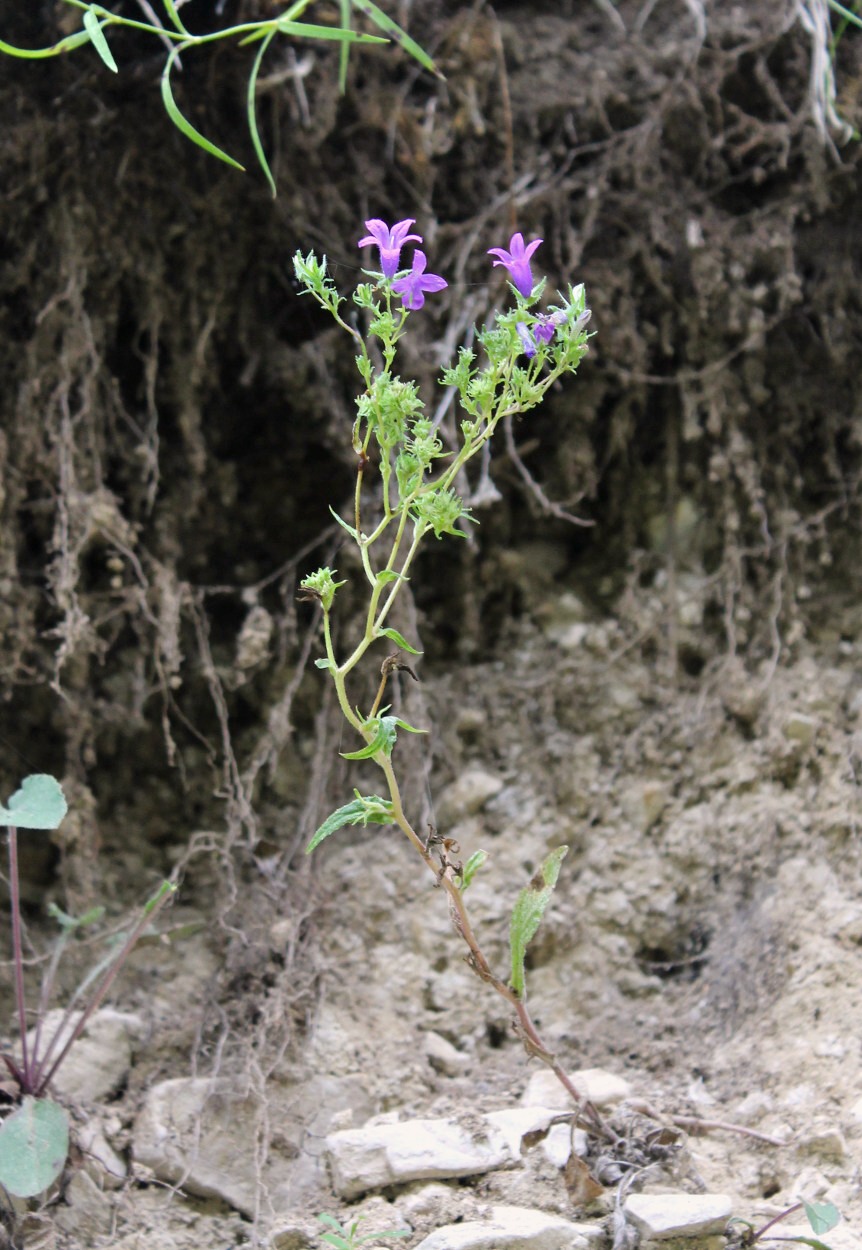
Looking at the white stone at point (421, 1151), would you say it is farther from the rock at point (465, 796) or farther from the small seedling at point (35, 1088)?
the rock at point (465, 796)

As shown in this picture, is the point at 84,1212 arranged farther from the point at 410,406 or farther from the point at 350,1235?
the point at 410,406

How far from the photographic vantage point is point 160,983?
1.88 m

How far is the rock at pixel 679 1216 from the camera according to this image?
1.21 meters

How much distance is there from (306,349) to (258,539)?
39cm

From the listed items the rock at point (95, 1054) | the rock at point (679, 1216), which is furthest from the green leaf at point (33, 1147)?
the rock at point (679, 1216)

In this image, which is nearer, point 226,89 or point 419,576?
point 226,89

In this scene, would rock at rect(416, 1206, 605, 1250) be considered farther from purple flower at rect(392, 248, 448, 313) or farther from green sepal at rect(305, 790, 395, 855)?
purple flower at rect(392, 248, 448, 313)

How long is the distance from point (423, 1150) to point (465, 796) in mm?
749

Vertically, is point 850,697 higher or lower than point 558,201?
lower

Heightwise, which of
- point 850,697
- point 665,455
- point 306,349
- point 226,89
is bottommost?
point 850,697

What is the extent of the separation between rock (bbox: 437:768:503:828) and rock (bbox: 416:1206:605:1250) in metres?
0.84

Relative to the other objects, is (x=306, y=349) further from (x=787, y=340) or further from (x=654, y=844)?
(x=654, y=844)

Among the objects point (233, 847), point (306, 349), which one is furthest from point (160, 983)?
point (306, 349)

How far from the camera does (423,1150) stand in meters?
1.37
